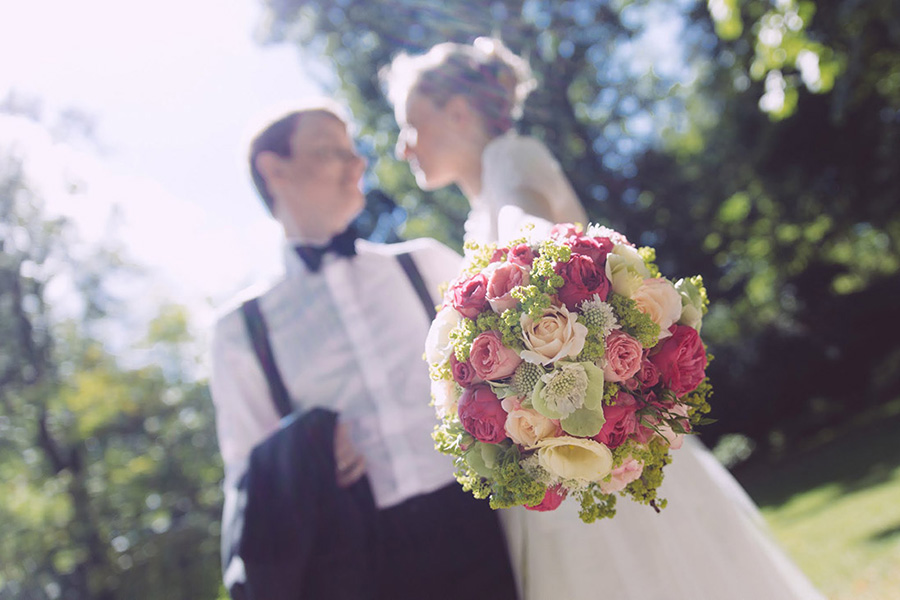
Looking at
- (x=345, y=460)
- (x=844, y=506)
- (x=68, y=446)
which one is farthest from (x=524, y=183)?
(x=68, y=446)

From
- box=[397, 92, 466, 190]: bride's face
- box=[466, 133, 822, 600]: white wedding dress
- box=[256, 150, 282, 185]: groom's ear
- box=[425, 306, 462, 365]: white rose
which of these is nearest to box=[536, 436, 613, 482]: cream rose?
box=[425, 306, 462, 365]: white rose

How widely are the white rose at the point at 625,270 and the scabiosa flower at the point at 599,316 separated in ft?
0.27

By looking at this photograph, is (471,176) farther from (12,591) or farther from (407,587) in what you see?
(12,591)

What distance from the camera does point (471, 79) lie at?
8.68ft

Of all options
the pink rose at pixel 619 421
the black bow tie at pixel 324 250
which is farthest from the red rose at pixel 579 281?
the black bow tie at pixel 324 250

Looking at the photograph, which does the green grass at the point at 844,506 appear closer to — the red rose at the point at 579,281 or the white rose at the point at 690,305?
the white rose at the point at 690,305

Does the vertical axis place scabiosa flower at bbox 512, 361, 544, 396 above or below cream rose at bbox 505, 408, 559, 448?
above

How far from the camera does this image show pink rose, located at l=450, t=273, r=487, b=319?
1.60 meters

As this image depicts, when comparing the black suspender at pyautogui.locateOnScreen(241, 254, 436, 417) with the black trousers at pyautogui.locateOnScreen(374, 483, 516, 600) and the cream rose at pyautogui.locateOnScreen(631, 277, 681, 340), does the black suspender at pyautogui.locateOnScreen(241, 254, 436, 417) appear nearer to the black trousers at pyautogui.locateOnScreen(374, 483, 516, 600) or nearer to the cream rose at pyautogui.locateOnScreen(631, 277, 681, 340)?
the black trousers at pyautogui.locateOnScreen(374, 483, 516, 600)

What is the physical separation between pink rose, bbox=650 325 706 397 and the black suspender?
1108mm

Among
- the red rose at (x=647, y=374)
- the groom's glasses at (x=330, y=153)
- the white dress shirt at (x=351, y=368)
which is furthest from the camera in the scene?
the groom's glasses at (x=330, y=153)

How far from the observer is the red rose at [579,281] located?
153 cm

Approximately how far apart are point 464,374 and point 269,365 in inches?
45.6

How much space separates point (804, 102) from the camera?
49.2 ft
